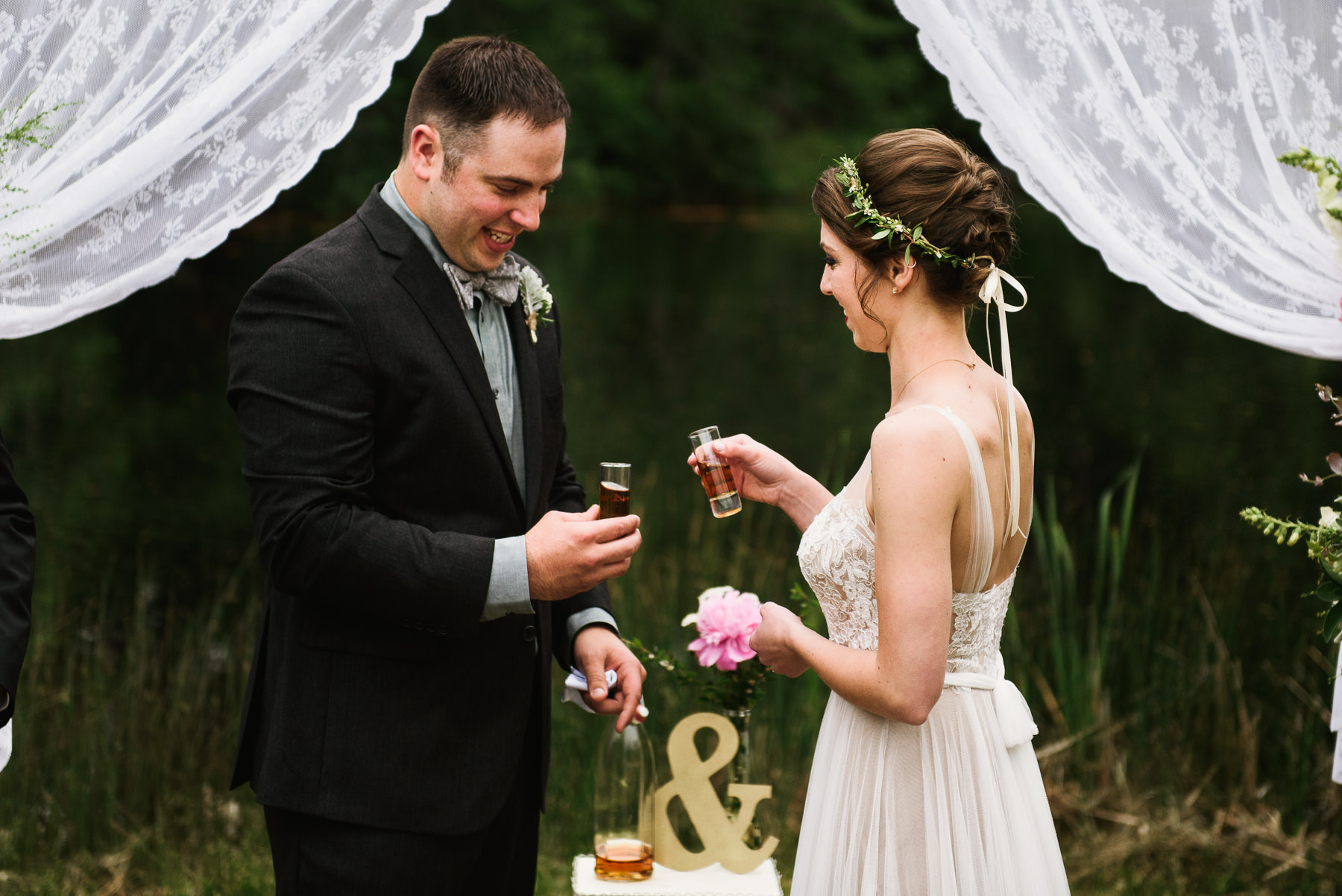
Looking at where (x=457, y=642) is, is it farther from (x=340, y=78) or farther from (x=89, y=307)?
(x=340, y=78)

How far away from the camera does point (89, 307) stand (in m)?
2.39

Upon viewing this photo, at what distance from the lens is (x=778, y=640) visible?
2.15 m

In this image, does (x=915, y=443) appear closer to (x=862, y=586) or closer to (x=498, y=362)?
(x=862, y=586)

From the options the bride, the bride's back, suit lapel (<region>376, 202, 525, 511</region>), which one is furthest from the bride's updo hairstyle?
suit lapel (<region>376, 202, 525, 511</region>)

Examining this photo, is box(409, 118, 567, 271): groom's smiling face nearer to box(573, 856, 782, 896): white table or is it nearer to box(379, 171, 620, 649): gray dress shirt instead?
box(379, 171, 620, 649): gray dress shirt

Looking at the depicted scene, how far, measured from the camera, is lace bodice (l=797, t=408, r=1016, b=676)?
2.10 meters

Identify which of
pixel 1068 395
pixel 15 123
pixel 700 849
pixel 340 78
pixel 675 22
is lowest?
pixel 700 849

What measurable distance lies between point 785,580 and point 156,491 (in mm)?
5610

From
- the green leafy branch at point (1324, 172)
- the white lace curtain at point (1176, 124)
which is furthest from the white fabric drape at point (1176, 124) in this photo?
the green leafy branch at point (1324, 172)

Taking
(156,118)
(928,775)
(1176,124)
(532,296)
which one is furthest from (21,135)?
(1176,124)

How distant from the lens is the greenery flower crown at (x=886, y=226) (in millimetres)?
2041

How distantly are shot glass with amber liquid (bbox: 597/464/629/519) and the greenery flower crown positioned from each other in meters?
0.56

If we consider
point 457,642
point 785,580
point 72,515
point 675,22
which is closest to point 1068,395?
point 785,580

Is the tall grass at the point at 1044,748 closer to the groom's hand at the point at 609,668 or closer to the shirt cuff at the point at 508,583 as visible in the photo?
the groom's hand at the point at 609,668
